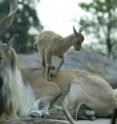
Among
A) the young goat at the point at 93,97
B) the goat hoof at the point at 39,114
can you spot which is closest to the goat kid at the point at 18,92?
the goat hoof at the point at 39,114

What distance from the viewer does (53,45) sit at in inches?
474

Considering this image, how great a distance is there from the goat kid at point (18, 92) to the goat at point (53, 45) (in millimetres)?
434

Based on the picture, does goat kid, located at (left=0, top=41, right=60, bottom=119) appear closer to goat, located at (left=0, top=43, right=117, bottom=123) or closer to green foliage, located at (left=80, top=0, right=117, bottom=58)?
goat, located at (left=0, top=43, right=117, bottom=123)

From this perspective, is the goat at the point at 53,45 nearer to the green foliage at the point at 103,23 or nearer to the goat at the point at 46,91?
the goat at the point at 46,91

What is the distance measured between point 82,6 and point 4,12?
7.62 metres

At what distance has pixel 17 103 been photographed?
33.0ft

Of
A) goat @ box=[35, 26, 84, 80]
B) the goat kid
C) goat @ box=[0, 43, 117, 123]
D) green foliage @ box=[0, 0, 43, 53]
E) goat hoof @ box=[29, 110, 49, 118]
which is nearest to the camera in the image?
the goat kid

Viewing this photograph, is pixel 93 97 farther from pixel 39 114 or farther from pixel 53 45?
pixel 53 45

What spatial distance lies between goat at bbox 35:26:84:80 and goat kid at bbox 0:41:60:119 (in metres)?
0.43

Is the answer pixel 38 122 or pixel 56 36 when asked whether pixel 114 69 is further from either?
pixel 38 122

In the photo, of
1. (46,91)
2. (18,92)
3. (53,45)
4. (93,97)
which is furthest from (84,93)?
(53,45)

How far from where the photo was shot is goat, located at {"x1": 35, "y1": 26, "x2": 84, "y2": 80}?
11469mm

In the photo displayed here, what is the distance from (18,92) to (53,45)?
2203mm

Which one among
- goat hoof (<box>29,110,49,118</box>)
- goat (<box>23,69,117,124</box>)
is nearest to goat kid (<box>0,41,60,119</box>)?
goat hoof (<box>29,110,49,118</box>)
